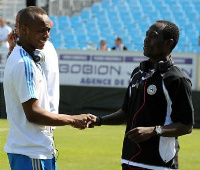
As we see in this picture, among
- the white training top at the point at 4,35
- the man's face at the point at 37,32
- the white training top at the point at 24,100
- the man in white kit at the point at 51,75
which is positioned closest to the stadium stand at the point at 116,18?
the white training top at the point at 4,35

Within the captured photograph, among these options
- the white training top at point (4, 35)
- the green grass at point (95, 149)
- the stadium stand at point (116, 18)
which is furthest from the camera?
the stadium stand at point (116, 18)

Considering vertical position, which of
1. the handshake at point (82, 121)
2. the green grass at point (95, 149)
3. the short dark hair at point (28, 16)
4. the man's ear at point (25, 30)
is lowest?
the green grass at point (95, 149)

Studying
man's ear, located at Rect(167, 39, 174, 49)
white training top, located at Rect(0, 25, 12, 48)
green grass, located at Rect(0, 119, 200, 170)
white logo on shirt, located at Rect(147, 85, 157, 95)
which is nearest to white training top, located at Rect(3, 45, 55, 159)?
white logo on shirt, located at Rect(147, 85, 157, 95)

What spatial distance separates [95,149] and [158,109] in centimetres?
753

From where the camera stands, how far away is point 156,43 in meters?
4.70

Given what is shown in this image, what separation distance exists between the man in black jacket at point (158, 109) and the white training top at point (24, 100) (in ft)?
2.38

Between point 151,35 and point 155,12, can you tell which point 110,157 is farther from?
point 155,12

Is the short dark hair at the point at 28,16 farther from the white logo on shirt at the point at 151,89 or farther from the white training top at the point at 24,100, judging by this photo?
the white logo on shirt at the point at 151,89

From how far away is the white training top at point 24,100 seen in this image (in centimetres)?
445

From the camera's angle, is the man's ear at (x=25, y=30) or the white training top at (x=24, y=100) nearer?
the white training top at (x=24, y=100)

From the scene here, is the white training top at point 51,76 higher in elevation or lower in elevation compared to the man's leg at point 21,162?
higher

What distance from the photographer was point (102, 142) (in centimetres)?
1300

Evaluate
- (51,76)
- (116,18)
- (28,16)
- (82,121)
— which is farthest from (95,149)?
(116,18)

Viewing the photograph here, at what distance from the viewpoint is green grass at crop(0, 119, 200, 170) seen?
10.1 metres
